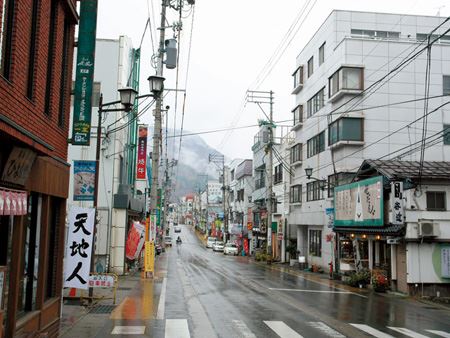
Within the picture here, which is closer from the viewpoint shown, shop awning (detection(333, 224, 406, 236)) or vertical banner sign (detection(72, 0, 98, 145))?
vertical banner sign (detection(72, 0, 98, 145))

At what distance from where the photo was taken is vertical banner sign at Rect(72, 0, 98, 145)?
1333cm

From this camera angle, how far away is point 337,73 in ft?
114

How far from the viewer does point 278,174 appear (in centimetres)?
5494

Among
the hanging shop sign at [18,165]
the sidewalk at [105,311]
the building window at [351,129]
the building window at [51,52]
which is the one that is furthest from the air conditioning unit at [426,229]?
the hanging shop sign at [18,165]

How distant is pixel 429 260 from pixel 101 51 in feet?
65.7

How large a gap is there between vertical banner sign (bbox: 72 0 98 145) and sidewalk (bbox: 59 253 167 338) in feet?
15.9

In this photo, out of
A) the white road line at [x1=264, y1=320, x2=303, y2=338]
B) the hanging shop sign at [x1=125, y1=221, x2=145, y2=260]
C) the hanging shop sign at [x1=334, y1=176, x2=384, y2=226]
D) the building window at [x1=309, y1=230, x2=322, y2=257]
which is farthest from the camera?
the building window at [x1=309, y1=230, x2=322, y2=257]

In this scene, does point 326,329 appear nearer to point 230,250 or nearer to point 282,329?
point 282,329

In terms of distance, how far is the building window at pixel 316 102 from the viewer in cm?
3892

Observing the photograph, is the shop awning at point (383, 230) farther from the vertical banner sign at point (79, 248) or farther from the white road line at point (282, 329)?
the vertical banner sign at point (79, 248)

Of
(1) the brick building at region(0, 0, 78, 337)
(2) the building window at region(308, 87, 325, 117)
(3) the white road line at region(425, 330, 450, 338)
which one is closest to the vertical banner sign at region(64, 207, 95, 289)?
(1) the brick building at region(0, 0, 78, 337)

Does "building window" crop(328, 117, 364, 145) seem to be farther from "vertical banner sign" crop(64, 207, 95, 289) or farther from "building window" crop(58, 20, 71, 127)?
"building window" crop(58, 20, 71, 127)

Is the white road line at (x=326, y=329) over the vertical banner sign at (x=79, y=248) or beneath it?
beneath

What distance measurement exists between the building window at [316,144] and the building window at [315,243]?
6490 mm
